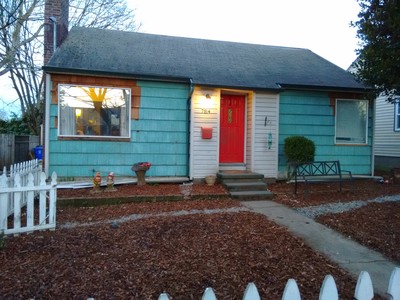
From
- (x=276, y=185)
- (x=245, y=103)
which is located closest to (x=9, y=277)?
(x=276, y=185)

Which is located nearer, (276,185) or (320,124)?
(276,185)

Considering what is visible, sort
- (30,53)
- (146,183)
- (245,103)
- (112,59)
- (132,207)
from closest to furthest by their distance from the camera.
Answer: (132,207)
(146,183)
(112,59)
(245,103)
(30,53)

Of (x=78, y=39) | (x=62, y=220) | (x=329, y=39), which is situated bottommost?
(x=62, y=220)

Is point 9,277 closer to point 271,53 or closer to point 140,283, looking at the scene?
point 140,283

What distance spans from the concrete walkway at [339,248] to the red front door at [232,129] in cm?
346

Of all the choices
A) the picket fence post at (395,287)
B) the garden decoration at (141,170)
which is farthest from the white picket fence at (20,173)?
the picket fence post at (395,287)

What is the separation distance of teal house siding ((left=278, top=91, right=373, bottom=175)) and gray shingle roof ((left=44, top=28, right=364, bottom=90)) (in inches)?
18.8

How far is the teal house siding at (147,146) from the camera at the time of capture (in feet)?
26.9

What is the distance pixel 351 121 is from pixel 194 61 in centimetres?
553

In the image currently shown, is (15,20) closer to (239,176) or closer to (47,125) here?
(47,125)

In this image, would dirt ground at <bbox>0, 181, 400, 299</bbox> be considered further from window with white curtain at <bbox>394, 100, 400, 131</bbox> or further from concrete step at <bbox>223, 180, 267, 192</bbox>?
window with white curtain at <bbox>394, 100, 400, 131</bbox>

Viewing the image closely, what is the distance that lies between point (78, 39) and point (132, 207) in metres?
6.56

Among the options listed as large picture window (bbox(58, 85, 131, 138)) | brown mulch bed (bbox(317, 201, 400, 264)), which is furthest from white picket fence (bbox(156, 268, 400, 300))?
large picture window (bbox(58, 85, 131, 138))

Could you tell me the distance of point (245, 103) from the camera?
31.6ft
